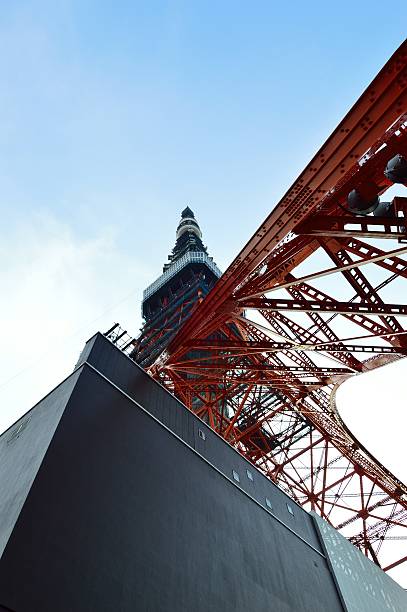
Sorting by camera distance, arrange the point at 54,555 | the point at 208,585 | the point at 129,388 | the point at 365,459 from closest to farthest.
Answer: the point at 54,555 → the point at 208,585 → the point at 129,388 → the point at 365,459

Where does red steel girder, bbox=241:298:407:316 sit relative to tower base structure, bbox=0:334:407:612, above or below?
above

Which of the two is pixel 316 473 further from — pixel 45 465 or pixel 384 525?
pixel 45 465

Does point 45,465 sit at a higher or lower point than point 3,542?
higher

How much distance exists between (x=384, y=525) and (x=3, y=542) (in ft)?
89.1

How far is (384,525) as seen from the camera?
1037 inches

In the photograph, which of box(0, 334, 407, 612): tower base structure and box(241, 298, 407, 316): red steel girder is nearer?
box(0, 334, 407, 612): tower base structure

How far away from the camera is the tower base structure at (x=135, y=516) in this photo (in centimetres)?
755

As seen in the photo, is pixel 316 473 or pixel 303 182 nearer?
pixel 303 182

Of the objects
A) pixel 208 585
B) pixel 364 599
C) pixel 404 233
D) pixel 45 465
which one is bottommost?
pixel 364 599

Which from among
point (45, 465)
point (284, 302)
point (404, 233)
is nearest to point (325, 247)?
point (284, 302)

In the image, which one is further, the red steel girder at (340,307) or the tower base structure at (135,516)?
the red steel girder at (340,307)

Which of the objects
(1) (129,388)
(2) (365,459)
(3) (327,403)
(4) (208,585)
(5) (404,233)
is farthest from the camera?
(2) (365,459)

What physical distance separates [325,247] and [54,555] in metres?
9.78

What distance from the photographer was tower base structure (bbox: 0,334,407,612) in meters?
7.55
